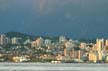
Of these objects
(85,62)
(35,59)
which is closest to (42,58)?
(35,59)

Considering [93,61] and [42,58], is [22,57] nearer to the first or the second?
[42,58]

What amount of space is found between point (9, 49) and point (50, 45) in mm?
4603

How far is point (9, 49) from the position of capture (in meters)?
70.0

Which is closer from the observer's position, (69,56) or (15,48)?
(69,56)

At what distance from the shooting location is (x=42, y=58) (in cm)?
6494

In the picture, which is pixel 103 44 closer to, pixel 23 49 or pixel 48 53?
pixel 48 53

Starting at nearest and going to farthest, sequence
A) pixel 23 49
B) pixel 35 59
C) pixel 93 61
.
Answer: pixel 93 61, pixel 35 59, pixel 23 49

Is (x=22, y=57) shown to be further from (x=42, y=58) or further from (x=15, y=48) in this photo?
(x=15, y=48)

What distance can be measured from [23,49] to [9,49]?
1558 millimetres

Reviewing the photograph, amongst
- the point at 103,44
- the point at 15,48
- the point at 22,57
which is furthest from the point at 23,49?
the point at 103,44

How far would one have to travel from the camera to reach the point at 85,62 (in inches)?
2426

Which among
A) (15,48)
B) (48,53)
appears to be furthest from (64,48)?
(15,48)

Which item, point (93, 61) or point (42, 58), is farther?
point (42, 58)

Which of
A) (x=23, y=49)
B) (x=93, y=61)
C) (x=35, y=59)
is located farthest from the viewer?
(x=23, y=49)
